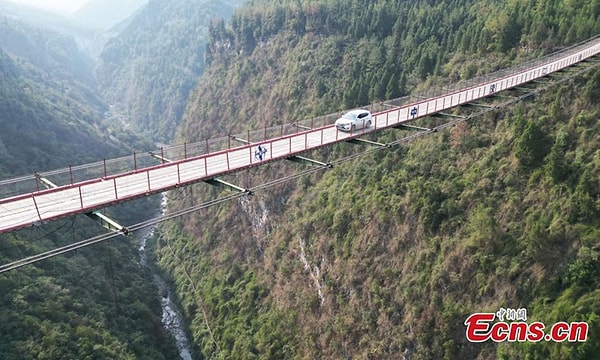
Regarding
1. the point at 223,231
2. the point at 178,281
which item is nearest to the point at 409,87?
the point at 223,231

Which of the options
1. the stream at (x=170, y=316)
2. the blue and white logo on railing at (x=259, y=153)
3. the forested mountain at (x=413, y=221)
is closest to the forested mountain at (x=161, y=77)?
the stream at (x=170, y=316)

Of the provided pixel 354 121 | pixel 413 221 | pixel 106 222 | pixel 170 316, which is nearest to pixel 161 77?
pixel 170 316

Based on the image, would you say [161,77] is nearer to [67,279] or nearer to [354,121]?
[67,279]

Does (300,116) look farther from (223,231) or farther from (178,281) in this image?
(178,281)

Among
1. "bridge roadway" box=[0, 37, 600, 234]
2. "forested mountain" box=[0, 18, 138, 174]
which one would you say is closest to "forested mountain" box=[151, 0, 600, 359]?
"bridge roadway" box=[0, 37, 600, 234]

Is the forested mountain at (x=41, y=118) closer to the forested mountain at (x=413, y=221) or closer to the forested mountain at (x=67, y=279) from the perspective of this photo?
the forested mountain at (x=67, y=279)
